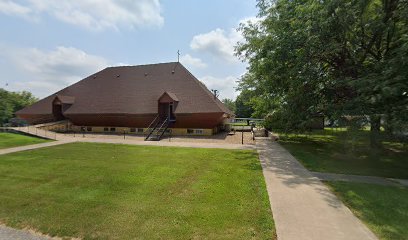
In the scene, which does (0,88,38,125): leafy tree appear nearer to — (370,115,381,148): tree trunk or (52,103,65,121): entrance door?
(52,103,65,121): entrance door

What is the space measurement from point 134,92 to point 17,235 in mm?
27000

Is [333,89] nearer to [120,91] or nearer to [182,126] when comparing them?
[182,126]

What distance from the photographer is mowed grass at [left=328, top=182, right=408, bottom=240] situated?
597 cm

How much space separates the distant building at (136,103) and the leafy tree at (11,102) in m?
20.0

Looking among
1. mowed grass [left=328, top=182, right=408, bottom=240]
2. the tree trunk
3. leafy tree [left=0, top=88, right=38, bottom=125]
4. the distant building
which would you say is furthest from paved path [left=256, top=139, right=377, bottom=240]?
leafy tree [left=0, top=88, right=38, bottom=125]

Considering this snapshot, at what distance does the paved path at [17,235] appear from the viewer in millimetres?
5793

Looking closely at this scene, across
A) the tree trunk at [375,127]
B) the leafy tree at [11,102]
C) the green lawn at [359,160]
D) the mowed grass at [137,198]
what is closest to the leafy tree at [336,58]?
the tree trunk at [375,127]

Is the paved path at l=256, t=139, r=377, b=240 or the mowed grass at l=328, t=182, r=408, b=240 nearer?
the paved path at l=256, t=139, r=377, b=240

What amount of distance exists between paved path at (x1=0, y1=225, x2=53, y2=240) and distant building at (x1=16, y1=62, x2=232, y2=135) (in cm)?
2086

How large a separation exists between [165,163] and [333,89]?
11993 millimetres

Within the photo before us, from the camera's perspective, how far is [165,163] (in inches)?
509

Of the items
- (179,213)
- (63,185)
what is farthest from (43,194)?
(179,213)

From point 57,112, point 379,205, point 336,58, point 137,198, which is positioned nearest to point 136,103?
point 57,112

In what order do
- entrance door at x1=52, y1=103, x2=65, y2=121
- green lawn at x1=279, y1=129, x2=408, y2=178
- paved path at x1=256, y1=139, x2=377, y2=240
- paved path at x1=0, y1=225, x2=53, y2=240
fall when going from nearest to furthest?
paved path at x1=256, y1=139, x2=377, y2=240 → paved path at x1=0, y1=225, x2=53, y2=240 → green lawn at x1=279, y1=129, x2=408, y2=178 → entrance door at x1=52, y1=103, x2=65, y2=121
